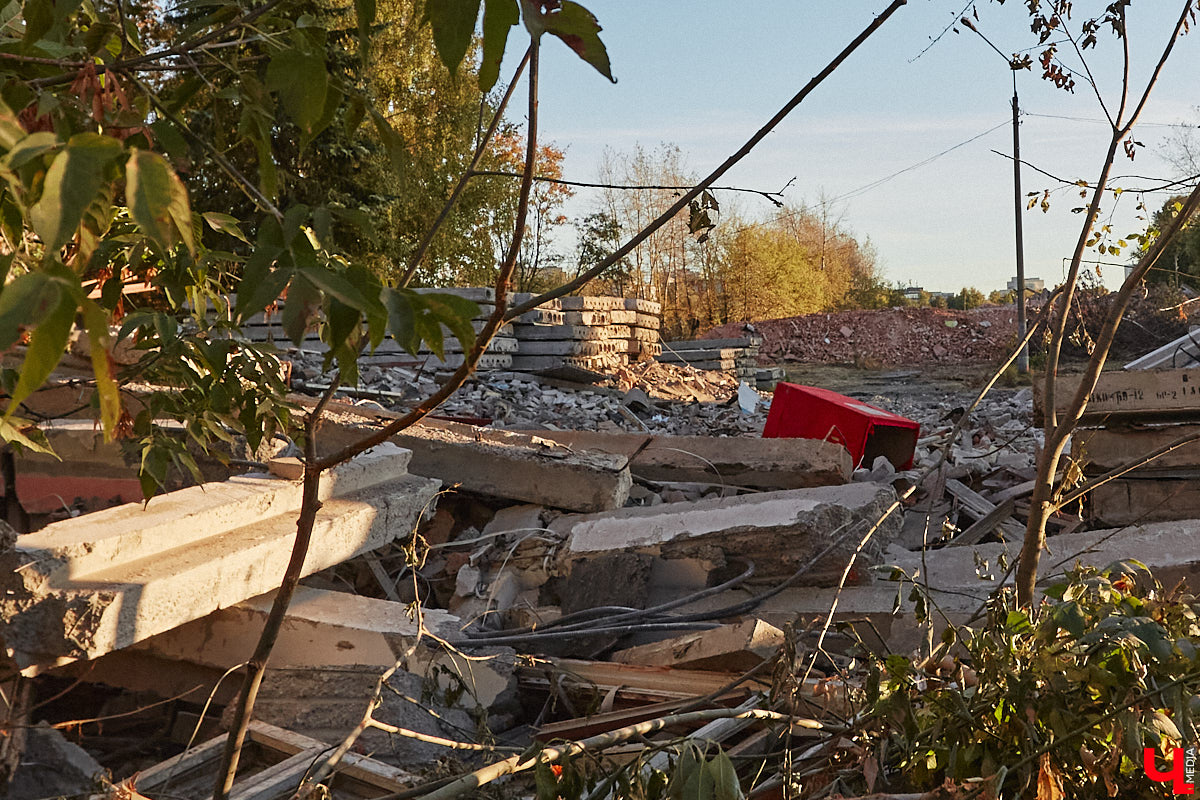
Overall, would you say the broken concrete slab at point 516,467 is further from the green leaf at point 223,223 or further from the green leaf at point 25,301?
the green leaf at point 25,301

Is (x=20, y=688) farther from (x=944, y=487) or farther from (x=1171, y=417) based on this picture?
(x=1171, y=417)

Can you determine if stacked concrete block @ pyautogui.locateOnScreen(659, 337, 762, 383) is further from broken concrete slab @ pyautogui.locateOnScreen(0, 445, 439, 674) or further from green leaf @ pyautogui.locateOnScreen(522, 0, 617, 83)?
green leaf @ pyautogui.locateOnScreen(522, 0, 617, 83)

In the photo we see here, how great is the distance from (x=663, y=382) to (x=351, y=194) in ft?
27.4

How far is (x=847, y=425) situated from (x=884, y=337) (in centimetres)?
2407

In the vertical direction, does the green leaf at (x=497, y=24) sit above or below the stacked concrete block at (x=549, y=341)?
above

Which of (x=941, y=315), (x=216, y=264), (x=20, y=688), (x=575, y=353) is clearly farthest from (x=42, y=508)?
(x=941, y=315)

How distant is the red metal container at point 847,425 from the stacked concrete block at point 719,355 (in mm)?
9657

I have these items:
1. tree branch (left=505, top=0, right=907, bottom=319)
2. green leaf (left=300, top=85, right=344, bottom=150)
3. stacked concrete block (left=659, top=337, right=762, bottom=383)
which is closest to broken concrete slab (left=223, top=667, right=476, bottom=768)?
tree branch (left=505, top=0, right=907, bottom=319)

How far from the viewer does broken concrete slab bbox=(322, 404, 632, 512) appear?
5074 millimetres

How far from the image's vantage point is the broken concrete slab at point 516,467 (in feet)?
16.6

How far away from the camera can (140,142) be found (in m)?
1.07

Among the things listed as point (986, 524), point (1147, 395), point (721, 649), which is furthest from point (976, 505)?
point (721, 649)

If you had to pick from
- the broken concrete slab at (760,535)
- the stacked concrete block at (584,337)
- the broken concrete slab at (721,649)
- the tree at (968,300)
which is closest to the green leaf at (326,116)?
the broken concrete slab at (721,649)

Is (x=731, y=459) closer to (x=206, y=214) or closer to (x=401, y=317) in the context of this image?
(x=206, y=214)
